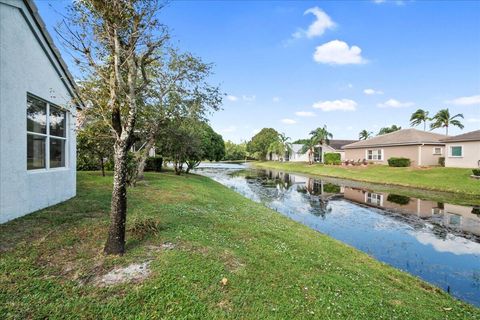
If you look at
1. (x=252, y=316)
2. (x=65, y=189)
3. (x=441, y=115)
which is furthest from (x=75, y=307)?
(x=441, y=115)

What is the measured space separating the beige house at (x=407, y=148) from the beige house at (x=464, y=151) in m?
2.74

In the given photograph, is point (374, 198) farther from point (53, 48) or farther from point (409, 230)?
point (53, 48)

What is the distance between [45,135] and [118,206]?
18.3 feet

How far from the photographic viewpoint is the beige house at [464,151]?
1033 inches

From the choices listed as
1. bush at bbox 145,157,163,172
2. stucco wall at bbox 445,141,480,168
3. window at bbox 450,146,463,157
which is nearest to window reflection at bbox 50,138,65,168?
bush at bbox 145,157,163,172

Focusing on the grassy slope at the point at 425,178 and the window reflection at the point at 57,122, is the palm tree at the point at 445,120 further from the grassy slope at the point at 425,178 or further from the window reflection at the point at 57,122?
the window reflection at the point at 57,122

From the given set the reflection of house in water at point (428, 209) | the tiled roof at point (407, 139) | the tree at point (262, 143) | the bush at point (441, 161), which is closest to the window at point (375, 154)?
the tiled roof at point (407, 139)

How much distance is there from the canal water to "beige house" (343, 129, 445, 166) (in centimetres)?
1698

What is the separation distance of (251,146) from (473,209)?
77.9m

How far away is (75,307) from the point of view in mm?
3719

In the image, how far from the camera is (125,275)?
4590mm

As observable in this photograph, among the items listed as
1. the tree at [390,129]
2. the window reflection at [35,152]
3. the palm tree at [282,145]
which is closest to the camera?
the window reflection at [35,152]

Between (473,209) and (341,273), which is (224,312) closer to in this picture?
(341,273)

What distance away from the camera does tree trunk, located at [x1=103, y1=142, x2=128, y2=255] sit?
5188mm
